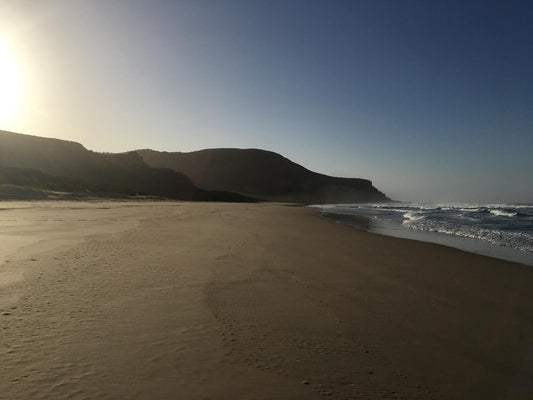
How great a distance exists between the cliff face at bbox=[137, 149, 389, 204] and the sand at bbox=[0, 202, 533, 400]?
12477 centimetres

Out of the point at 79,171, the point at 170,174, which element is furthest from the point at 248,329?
the point at 170,174

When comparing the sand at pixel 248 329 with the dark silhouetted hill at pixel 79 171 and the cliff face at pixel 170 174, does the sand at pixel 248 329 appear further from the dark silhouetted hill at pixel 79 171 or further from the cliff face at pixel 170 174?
the dark silhouetted hill at pixel 79 171

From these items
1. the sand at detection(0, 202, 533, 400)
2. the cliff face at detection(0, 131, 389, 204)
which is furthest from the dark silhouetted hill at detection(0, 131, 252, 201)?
the sand at detection(0, 202, 533, 400)

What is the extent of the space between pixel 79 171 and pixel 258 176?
88.2 m

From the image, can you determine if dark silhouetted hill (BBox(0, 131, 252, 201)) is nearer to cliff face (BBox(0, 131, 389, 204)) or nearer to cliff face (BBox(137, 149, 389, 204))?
cliff face (BBox(0, 131, 389, 204))

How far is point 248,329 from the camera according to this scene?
4.04m

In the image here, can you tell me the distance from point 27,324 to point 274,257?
565cm

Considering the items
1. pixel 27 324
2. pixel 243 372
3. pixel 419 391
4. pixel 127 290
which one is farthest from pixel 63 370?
pixel 419 391

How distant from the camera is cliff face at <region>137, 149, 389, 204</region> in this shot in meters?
136

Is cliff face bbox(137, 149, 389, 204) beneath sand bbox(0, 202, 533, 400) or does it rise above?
above

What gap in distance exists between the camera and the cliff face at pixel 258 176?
136 metres

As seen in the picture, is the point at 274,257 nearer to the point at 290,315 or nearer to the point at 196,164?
the point at 290,315

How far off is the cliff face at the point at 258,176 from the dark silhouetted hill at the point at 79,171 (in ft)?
184

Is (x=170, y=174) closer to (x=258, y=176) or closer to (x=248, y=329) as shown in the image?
(x=258, y=176)
